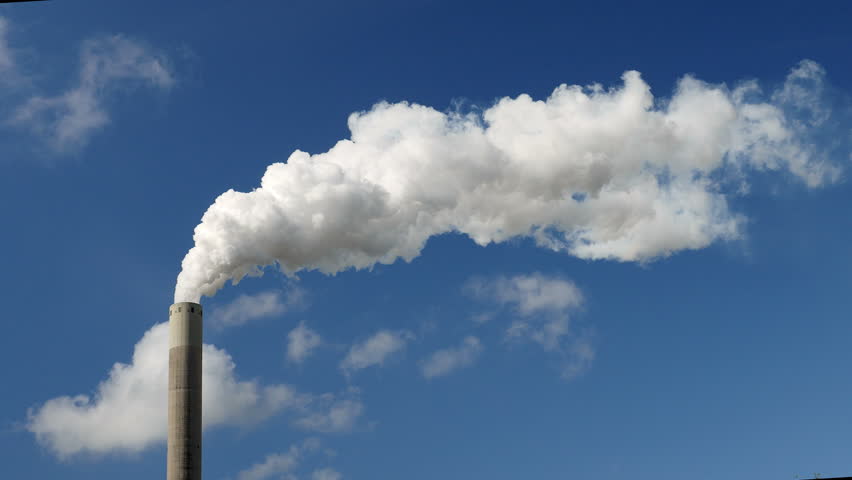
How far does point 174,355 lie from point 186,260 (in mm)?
6648

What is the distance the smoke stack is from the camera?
45.1 meters

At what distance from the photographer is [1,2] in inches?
284

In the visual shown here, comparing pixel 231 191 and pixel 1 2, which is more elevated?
pixel 231 191

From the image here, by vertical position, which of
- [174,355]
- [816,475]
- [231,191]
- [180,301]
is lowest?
[816,475]

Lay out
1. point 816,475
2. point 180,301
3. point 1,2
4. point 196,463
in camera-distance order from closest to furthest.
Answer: point 1,2
point 816,475
point 196,463
point 180,301

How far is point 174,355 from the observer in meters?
46.7

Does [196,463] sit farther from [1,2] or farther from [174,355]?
[1,2]

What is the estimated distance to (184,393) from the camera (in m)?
45.9

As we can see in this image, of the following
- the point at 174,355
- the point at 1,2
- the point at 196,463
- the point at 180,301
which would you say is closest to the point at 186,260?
the point at 180,301

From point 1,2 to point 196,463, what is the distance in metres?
41.2

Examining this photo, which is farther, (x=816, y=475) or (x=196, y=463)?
(x=196, y=463)

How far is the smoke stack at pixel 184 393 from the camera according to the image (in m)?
45.1

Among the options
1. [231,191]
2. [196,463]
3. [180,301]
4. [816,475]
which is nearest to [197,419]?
[196,463]

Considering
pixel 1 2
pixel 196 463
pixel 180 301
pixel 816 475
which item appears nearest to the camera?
pixel 1 2
